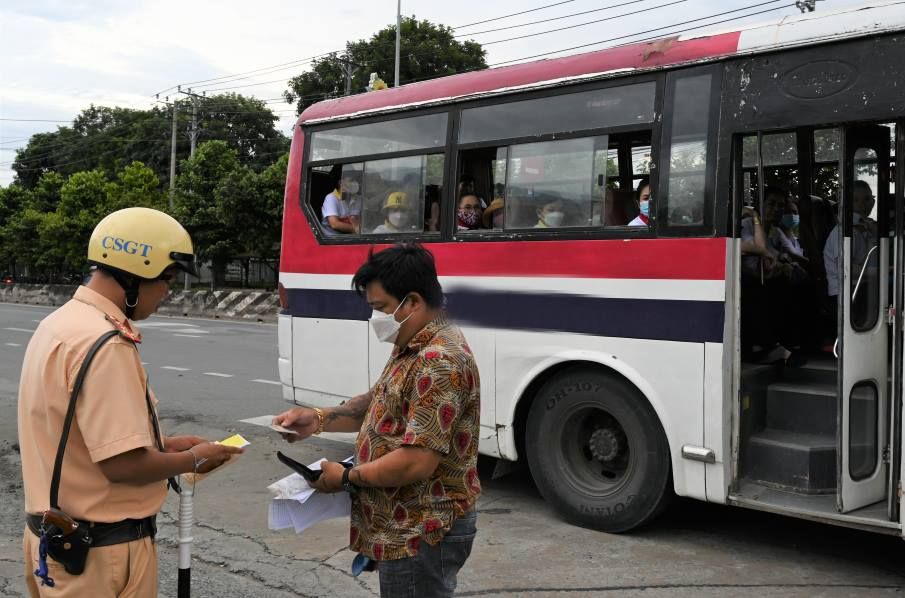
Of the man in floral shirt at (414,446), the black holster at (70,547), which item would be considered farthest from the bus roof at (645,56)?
the black holster at (70,547)

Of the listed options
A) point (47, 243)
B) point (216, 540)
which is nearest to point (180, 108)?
point (47, 243)

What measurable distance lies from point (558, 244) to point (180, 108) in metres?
51.6

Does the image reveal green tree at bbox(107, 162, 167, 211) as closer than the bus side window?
No

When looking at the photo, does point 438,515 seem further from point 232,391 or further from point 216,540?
point 232,391

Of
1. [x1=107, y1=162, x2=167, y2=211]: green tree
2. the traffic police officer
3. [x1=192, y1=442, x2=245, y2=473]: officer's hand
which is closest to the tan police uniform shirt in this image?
the traffic police officer

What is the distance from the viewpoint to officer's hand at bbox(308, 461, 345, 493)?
2672mm

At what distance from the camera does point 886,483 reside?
4770mm

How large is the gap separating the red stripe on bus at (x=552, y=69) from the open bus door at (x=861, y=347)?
0.99 metres

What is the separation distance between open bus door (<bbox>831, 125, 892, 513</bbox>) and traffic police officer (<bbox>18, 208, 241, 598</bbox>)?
349 centimetres

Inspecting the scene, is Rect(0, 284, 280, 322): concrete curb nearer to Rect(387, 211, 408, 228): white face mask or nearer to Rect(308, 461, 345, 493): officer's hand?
Rect(387, 211, 408, 228): white face mask

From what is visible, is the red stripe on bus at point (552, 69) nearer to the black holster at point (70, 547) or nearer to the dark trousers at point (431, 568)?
the dark trousers at point (431, 568)

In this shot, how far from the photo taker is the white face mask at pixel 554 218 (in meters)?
5.81

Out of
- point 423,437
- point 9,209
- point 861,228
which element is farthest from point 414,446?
point 9,209

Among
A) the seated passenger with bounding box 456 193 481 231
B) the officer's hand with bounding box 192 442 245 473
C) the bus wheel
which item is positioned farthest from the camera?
the seated passenger with bounding box 456 193 481 231
